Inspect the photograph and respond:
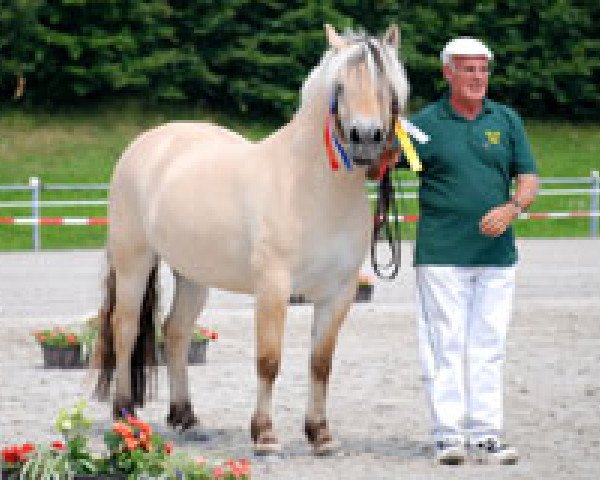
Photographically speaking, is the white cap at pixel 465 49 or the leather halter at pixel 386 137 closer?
the leather halter at pixel 386 137

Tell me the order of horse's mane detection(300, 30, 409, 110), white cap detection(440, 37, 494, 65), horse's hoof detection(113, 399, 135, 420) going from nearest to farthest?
horse's mane detection(300, 30, 409, 110), white cap detection(440, 37, 494, 65), horse's hoof detection(113, 399, 135, 420)

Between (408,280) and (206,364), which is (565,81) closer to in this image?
(408,280)

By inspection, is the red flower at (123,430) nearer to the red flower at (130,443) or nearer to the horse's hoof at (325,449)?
the red flower at (130,443)

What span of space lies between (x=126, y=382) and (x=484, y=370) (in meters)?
2.35

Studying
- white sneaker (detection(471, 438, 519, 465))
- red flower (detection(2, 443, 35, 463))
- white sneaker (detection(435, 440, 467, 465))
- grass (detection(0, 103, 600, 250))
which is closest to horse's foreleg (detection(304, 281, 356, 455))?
white sneaker (detection(435, 440, 467, 465))

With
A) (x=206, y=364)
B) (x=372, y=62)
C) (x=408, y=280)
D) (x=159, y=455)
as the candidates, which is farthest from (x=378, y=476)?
(x=408, y=280)

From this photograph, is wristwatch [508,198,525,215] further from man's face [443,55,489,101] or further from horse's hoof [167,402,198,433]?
horse's hoof [167,402,198,433]

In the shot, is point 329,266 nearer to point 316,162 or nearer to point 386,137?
point 316,162

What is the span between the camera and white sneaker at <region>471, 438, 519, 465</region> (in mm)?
9641

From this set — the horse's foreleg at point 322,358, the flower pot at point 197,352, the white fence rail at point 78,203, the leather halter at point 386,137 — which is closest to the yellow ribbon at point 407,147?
the leather halter at point 386,137

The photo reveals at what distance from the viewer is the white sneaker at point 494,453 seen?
9.64m

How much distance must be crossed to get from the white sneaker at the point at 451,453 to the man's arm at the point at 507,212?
1.03 meters

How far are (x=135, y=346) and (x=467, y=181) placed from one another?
2.45 m

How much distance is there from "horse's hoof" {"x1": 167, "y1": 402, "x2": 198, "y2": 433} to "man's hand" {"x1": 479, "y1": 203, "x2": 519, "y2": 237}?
2.17 metres
